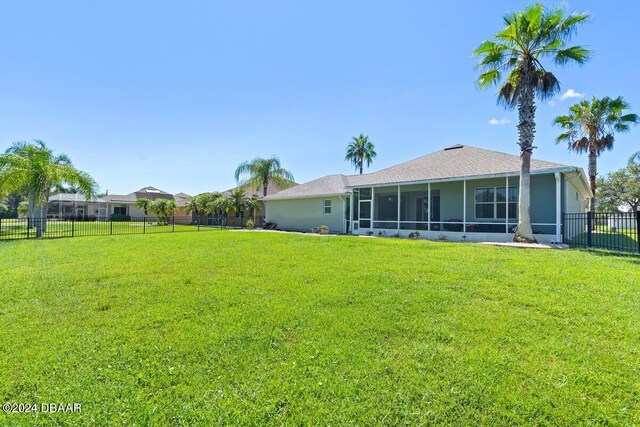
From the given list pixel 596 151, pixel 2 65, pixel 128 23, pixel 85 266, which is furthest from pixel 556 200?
pixel 2 65

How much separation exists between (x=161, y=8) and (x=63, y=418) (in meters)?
12.4

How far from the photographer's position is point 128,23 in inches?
440

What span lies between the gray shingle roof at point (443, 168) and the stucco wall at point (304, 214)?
0.73m

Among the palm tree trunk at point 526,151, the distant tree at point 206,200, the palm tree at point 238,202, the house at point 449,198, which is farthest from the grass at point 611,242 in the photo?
the distant tree at point 206,200

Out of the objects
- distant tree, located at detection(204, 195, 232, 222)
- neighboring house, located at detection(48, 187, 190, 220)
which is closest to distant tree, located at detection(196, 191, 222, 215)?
distant tree, located at detection(204, 195, 232, 222)

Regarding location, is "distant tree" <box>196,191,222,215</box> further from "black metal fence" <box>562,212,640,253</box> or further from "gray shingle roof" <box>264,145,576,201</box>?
"black metal fence" <box>562,212,640,253</box>

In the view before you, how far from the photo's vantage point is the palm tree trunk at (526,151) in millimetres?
12086

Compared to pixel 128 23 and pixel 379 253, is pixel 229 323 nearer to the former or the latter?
pixel 379 253

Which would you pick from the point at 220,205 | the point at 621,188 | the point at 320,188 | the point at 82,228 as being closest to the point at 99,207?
the point at 82,228

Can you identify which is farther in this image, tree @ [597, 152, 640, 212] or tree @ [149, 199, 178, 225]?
tree @ [597, 152, 640, 212]

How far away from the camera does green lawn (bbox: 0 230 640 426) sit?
2.55 m

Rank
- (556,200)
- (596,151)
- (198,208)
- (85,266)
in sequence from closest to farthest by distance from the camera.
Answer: (85,266) → (556,200) → (596,151) → (198,208)

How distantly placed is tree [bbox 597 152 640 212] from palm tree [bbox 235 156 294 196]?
1544 inches

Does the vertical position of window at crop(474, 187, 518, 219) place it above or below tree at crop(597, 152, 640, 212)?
below
